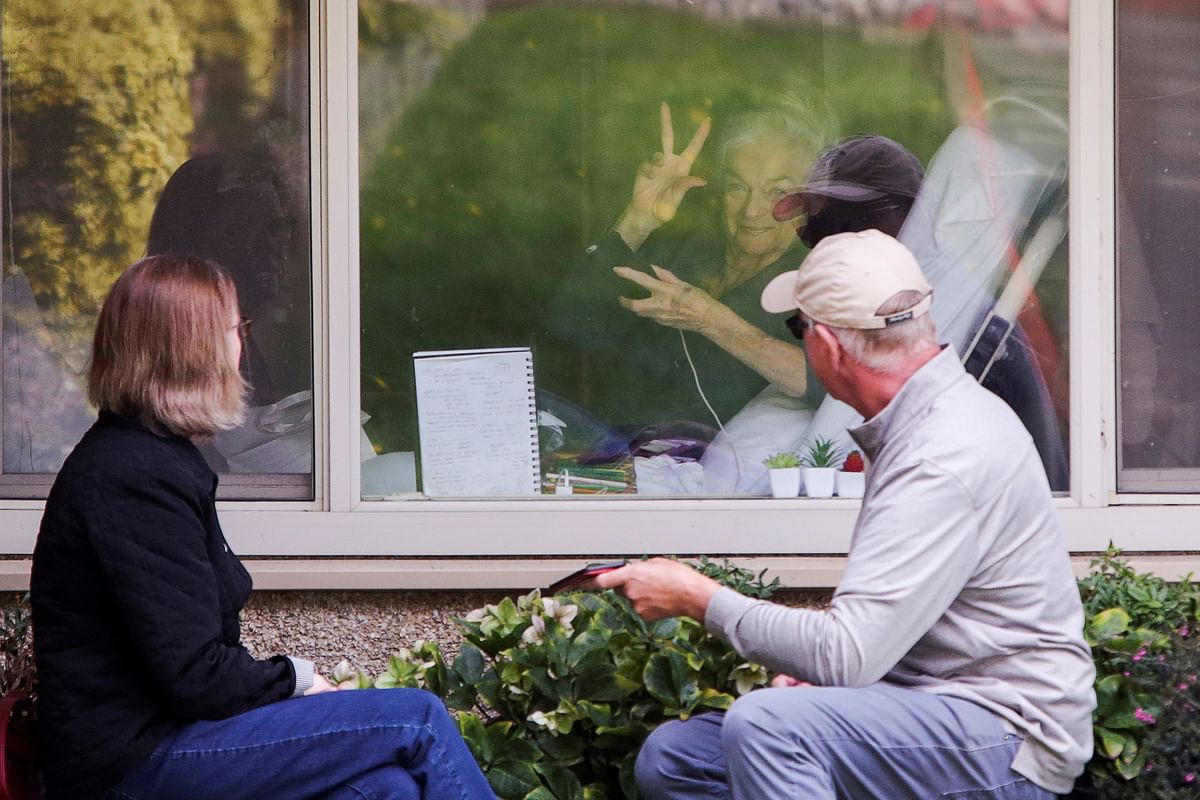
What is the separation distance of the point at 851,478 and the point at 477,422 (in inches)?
50.7

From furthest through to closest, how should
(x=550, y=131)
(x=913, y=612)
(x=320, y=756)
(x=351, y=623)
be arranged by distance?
(x=550, y=131) → (x=351, y=623) → (x=320, y=756) → (x=913, y=612)

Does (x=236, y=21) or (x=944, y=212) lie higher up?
(x=236, y=21)

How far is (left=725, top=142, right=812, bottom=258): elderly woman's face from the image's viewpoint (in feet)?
15.9

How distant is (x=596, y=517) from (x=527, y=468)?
38cm

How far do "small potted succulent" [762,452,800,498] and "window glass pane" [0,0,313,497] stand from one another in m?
1.56

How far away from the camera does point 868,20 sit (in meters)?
4.82

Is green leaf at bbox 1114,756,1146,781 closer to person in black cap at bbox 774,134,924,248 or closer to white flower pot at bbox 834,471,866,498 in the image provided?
white flower pot at bbox 834,471,866,498

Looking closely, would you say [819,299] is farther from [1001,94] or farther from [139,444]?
[1001,94]

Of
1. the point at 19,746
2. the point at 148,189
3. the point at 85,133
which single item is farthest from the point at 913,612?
the point at 85,133

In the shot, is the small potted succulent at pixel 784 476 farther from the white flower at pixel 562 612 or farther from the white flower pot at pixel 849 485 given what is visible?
the white flower at pixel 562 612

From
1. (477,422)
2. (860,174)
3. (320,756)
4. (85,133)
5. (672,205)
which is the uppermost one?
(85,133)

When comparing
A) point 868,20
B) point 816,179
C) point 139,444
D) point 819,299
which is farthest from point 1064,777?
point 868,20

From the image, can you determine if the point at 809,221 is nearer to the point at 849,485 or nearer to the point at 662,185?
the point at 662,185

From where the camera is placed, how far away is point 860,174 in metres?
4.87
